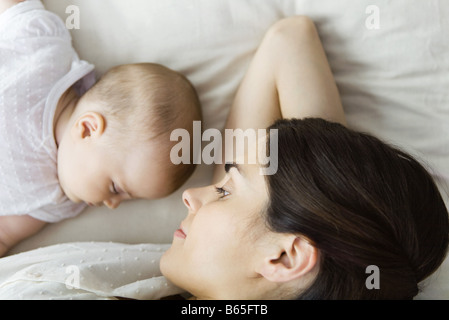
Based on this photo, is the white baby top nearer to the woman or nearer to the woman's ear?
the woman

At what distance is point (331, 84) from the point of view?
1179 mm

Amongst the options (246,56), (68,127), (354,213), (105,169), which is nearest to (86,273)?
(105,169)

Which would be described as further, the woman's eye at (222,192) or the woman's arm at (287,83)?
the woman's arm at (287,83)

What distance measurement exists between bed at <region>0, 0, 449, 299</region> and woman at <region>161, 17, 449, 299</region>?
14.1 inches

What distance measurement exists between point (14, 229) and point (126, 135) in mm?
383

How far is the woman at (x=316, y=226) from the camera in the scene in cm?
80

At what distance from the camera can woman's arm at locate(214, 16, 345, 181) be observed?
1139 millimetres

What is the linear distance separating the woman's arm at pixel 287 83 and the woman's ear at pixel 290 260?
40 centimetres

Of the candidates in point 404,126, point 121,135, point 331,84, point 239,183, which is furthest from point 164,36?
point 404,126

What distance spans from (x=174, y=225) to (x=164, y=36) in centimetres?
51

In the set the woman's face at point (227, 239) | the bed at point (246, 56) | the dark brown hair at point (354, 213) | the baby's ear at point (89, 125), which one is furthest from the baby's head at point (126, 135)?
the dark brown hair at point (354, 213)

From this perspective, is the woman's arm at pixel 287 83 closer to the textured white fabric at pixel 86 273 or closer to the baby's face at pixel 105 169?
the baby's face at pixel 105 169

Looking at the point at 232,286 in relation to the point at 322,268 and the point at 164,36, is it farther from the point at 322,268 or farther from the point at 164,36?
the point at 164,36

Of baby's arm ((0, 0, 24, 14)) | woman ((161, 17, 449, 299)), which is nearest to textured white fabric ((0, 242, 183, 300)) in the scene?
woman ((161, 17, 449, 299))
